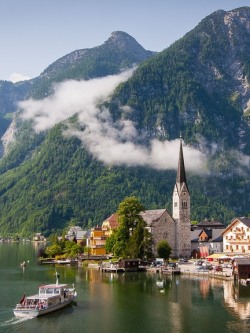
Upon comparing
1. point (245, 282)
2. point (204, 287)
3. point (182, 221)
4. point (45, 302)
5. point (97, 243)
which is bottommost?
point (45, 302)

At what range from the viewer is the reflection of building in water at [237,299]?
71812 millimetres

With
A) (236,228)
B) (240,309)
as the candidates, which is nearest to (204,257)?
(236,228)

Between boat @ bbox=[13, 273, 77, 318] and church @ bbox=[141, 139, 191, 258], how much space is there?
58.4m

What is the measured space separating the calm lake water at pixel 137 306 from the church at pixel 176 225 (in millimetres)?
28121

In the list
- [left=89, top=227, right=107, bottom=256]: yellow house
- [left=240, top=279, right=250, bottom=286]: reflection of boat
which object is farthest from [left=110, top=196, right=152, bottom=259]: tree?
[left=240, top=279, right=250, bottom=286]: reflection of boat

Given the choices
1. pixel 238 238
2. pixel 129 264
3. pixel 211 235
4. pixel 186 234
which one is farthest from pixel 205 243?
pixel 129 264

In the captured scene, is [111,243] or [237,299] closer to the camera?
[237,299]

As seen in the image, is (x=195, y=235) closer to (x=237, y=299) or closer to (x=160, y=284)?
(x=160, y=284)

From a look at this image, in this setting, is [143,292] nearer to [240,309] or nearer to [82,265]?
[240,309]

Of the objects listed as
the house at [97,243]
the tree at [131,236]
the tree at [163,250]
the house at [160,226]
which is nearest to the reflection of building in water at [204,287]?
the tree at [131,236]

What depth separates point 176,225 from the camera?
468 feet

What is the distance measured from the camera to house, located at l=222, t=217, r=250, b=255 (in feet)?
437

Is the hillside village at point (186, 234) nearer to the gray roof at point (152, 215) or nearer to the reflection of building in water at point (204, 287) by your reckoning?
the gray roof at point (152, 215)

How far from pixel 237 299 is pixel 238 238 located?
5562 cm
